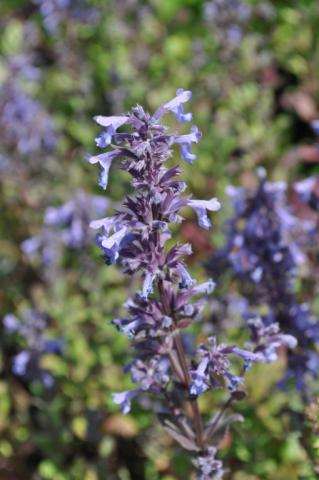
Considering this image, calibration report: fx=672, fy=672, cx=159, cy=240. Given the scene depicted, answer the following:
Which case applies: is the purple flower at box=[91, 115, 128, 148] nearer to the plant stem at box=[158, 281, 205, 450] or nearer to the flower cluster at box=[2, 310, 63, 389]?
the plant stem at box=[158, 281, 205, 450]

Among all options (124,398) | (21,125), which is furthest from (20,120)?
(124,398)

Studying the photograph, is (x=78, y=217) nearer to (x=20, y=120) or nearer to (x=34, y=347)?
(x=34, y=347)

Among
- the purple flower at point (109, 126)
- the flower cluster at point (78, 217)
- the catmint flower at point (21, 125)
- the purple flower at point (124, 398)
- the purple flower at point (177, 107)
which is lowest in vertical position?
the purple flower at point (124, 398)

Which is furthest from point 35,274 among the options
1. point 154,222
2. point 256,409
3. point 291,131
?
point 154,222

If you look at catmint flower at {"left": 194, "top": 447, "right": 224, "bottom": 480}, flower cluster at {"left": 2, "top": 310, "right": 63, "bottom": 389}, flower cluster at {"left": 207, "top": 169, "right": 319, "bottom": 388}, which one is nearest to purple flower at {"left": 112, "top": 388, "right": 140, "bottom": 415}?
catmint flower at {"left": 194, "top": 447, "right": 224, "bottom": 480}

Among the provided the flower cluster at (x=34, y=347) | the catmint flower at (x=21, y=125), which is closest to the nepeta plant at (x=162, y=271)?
the flower cluster at (x=34, y=347)

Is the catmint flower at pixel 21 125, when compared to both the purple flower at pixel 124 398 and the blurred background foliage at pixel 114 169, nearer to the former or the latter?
the blurred background foliage at pixel 114 169
